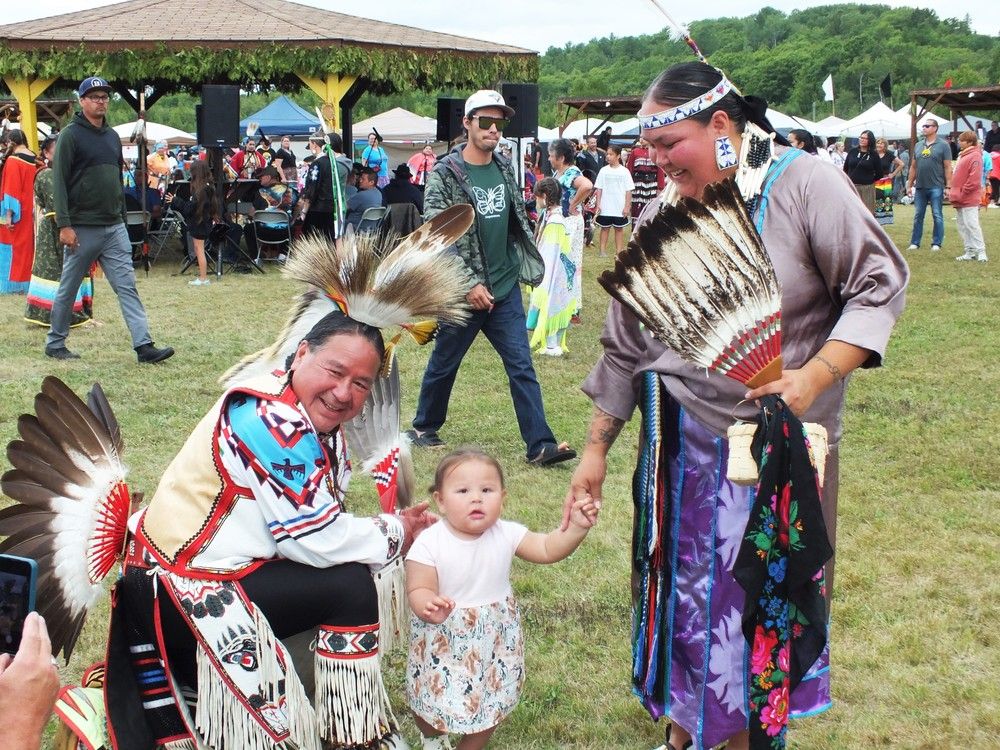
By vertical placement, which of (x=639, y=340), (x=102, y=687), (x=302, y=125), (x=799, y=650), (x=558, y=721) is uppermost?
(x=302, y=125)

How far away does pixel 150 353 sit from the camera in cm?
750

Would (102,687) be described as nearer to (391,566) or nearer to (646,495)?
(391,566)

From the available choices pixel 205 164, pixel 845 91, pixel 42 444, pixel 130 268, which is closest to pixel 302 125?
pixel 205 164

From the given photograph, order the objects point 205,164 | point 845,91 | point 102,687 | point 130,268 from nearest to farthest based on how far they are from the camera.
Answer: point 102,687, point 130,268, point 205,164, point 845,91

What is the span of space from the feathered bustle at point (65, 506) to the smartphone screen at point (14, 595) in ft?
3.01

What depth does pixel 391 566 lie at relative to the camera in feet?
8.64

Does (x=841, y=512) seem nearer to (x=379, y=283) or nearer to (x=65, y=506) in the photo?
(x=379, y=283)

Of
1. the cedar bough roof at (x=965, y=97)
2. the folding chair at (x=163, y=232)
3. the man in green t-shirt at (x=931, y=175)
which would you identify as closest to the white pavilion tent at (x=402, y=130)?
the cedar bough roof at (x=965, y=97)

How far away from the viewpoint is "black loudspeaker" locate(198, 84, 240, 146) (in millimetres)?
12977

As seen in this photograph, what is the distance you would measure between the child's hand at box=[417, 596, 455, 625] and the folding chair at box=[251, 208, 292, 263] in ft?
38.7

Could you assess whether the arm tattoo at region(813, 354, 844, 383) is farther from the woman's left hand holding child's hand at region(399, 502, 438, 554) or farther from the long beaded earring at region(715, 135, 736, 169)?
the woman's left hand holding child's hand at region(399, 502, 438, 554)

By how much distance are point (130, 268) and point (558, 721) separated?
5.28 metres

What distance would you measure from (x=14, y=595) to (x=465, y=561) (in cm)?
117

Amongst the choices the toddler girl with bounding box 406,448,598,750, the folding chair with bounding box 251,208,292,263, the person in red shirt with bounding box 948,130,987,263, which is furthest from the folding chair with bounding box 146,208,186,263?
the toddler girl with bounding box 406,448,598,750
